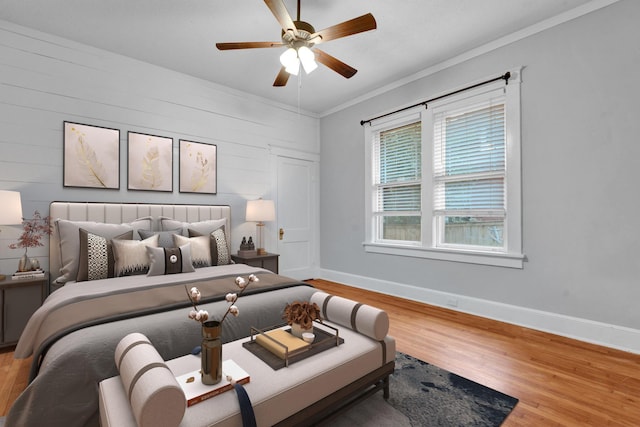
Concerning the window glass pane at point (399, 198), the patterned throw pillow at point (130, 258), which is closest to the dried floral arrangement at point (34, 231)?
the patterned throw pillow at point (130, 258)

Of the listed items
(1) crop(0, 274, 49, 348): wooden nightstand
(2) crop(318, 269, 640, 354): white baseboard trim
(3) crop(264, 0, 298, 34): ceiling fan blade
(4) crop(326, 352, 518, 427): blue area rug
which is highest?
(3) crop(264, 0, 298, 34): ceiling fan blade

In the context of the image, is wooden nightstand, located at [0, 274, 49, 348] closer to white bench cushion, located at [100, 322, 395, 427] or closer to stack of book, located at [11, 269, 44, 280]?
stack of book, located at [11, 269, 44, 280]

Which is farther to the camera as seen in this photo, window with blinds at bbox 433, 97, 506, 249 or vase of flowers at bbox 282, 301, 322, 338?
window with blinds at bbox 433, 97, 506, 249

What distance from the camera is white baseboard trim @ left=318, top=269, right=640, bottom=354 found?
2.59 metres

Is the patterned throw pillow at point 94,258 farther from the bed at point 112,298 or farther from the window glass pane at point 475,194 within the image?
the window glass pane at point 475,194

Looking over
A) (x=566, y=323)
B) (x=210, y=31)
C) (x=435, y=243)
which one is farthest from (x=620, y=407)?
(x=210, y=31)

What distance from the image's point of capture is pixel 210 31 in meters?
3.14

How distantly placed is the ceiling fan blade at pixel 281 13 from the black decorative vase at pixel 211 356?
2.05m

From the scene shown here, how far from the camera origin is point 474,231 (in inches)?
142

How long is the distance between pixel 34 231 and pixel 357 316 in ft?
10.8

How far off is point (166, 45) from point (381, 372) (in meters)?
3.87

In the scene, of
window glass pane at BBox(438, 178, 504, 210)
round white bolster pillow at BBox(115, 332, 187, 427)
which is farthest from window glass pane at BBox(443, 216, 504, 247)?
round white bolster pillow at BBox(115, 332, 187, 427)

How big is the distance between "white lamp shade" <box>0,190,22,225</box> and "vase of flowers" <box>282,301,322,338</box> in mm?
2662

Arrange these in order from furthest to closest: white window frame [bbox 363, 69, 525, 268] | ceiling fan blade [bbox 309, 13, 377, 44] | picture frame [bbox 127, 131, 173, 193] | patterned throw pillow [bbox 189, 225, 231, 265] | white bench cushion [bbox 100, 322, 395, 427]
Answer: picture frame [bbox 127, 131, 173, 193] → patterned throw pillow [bbox 189, 225, 231, 265] → white window frame [bbox 363, 69, 525, 268] → ceiling fan blade [bbox 309, 13, 377, 44] → white bench cushion [bbox 100, 322, 395, 427]
